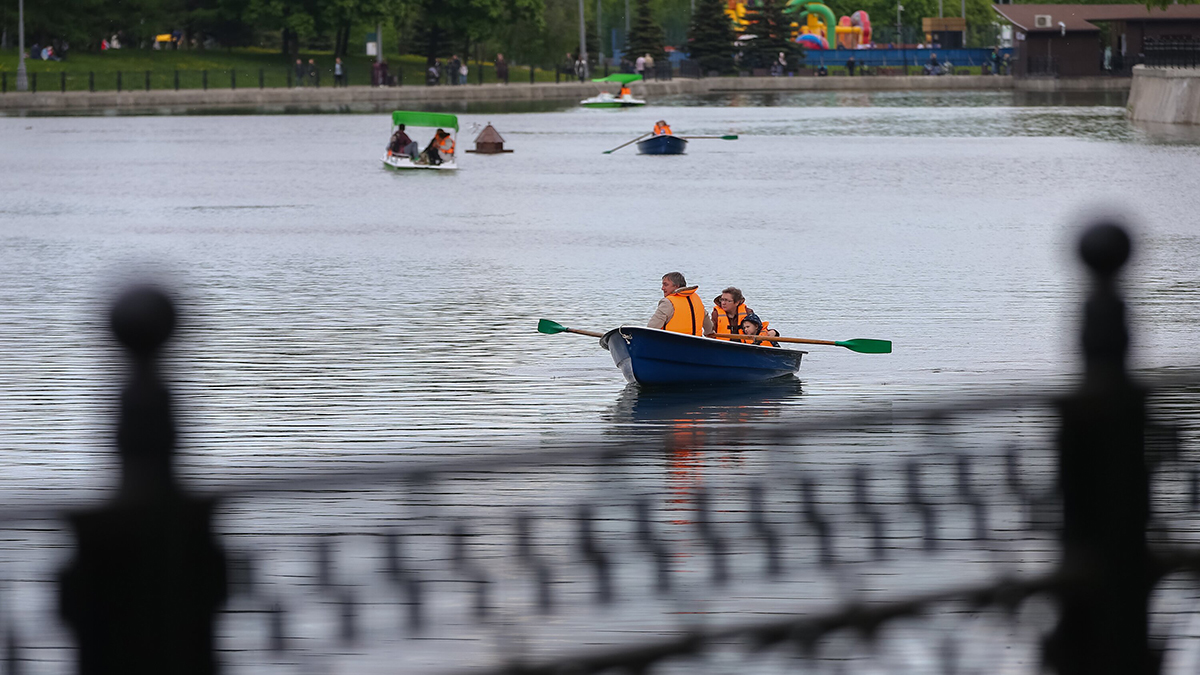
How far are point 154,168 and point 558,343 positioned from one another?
39184 mm

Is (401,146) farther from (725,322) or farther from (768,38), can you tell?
(768,38)

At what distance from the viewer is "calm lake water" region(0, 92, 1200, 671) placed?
51.0 feet

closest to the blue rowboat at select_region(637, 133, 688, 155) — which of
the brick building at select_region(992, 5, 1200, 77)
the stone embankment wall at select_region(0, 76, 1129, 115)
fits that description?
the stone embankment wall at select_region(0, 76, 1129, 115)

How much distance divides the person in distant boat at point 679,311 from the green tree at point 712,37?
99.8 m

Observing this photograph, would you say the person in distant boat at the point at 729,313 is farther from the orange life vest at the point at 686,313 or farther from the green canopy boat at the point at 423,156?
the green canopy boat at the point at 423,156

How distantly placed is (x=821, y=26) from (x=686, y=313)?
393 feet

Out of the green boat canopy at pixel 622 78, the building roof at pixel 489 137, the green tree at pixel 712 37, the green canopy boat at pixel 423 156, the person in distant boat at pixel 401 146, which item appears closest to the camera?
the green canopy boat at pixel 423 156

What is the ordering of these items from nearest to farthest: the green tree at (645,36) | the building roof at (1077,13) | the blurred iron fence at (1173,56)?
the blurred iron fence at (1173,56), the building roof at (1077,13), the green tree at (645,36)

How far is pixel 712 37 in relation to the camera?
387 feet

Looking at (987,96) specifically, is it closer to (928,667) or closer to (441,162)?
(441,162)

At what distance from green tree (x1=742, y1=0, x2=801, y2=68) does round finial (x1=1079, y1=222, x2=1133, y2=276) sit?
116051 millimetres

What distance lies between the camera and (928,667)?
6.51m

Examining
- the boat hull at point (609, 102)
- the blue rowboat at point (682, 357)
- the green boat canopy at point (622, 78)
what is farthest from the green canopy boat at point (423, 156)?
the green boat canopy at point (622, 78)

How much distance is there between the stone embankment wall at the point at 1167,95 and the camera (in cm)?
6347
